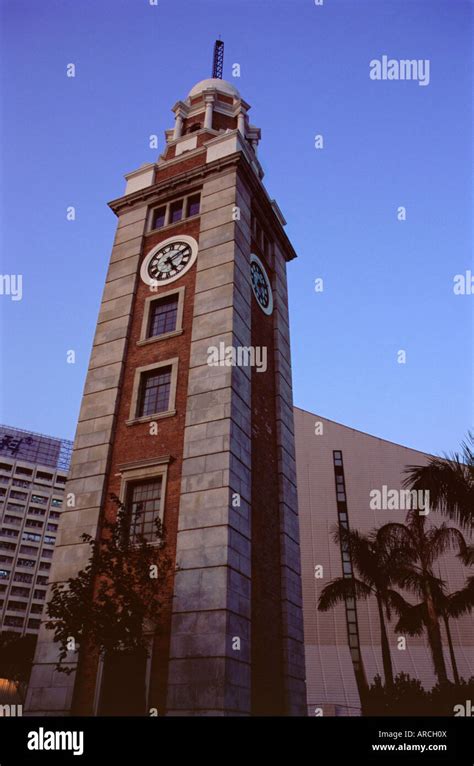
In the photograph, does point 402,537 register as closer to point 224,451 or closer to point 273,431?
point 273,431

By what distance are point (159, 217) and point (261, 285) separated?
228 inches

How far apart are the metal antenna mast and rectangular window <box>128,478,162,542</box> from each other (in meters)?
28.7

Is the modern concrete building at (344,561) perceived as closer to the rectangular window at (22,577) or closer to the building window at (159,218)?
the building window at (159,218)

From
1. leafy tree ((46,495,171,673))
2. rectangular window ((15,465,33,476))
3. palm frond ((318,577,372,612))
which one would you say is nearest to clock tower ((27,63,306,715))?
leafy tree ((46,495,171,673))

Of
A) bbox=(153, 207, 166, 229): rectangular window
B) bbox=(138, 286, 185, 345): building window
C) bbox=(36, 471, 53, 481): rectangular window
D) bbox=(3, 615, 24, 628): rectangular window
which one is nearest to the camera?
bbox=(138, 286, 185, 345): building window

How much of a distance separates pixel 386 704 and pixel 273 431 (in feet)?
46.6

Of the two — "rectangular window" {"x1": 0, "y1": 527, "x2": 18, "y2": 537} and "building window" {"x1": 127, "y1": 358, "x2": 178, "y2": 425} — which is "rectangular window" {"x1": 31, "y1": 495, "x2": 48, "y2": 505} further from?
"building window" {"x1": 127, "y1": 358, "x2": 178, "y2": 425}

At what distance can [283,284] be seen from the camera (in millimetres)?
29719

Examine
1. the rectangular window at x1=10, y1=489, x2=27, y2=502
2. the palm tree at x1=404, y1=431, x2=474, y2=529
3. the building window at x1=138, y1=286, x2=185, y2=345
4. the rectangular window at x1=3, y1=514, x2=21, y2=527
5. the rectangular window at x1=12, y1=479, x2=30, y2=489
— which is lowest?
the palm tree at x1=404, y1=431, x2=474, y2=529

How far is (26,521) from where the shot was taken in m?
109

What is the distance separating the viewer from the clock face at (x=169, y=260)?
2467 centimetres

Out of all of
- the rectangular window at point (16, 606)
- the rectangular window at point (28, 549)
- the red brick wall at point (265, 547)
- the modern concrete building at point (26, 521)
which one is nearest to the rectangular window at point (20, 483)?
the modern concrete building at point (26, 521)

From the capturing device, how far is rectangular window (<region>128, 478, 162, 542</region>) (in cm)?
1864
